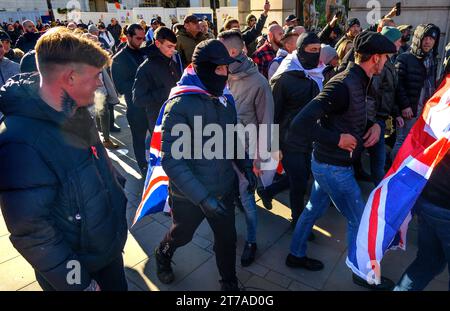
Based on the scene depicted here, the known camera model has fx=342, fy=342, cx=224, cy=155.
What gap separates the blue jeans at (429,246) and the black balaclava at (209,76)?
1574 millimetres

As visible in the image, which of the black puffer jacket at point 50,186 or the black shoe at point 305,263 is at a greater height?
the black puffer jacket at point 50,186

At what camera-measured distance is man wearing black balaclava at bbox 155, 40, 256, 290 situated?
2359 millimetres

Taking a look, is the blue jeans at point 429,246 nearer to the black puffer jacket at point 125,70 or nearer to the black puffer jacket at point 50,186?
the black puffer jacket at point 50,186

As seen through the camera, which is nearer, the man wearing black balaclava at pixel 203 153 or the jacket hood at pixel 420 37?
the man wearing black balaclava at pixel 203 153

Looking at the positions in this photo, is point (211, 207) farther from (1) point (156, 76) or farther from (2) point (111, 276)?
(1) point (156, 76)

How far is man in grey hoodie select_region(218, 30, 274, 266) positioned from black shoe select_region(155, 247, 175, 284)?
696 mm

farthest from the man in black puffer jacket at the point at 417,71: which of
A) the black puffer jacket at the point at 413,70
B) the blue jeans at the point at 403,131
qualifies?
the blue jeans at the point at 403,131

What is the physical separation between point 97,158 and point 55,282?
2.07 ft

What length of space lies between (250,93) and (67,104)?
6.75 feet

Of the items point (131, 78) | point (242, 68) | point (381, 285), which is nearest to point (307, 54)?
point (242, 68)

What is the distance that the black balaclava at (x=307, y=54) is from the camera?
10.7 ft

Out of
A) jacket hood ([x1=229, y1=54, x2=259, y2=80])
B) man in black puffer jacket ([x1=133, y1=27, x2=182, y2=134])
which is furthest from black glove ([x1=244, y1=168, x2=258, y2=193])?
man in black puffer jacket ([x1=133, y1=27, x2=182, y2=134])

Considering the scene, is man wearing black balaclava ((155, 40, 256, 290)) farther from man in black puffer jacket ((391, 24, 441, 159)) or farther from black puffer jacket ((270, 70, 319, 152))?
man in black puffer jacket ((391, 24, 441, 159))
